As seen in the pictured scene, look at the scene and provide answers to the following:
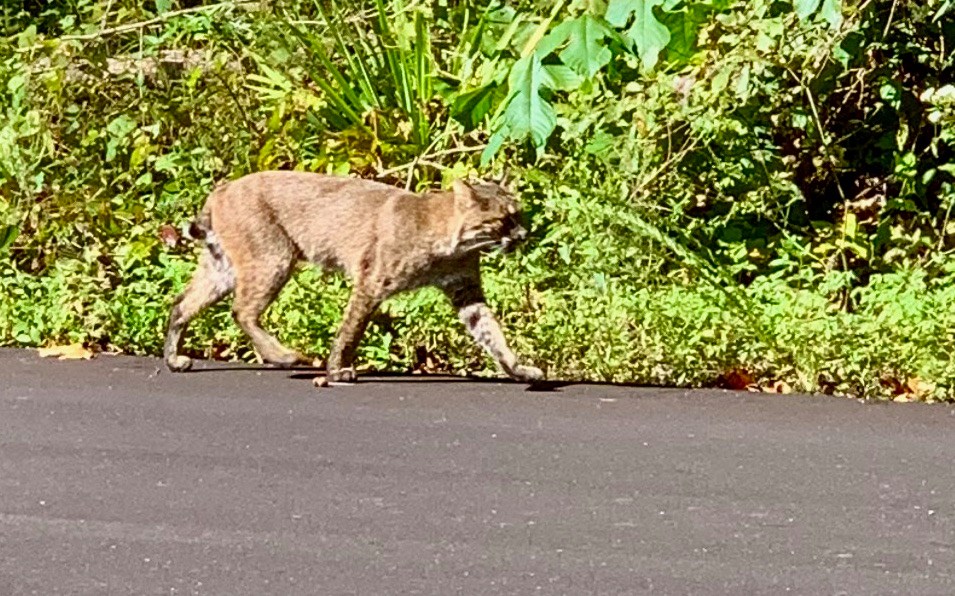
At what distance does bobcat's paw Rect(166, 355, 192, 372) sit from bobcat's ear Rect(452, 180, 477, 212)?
4.85ft

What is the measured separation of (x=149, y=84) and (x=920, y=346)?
18.0 ft

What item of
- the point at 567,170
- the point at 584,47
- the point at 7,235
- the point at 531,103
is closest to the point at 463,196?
the point at 567,170

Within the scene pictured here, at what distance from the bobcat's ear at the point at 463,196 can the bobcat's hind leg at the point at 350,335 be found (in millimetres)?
560

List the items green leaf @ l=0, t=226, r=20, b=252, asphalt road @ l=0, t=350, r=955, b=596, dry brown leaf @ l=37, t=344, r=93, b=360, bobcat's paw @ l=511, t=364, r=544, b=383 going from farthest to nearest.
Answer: green leaf @ l=0, t=226, r=20, b=252
dry brown leaf @ l=37, t=344, r=93, b=360
bobcat's paw @ l=511, t=364, r=544, b=383
asphalt road @ l=0, t=350, r=955, b=596

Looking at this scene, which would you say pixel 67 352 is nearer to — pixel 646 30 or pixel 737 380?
pixel 737 380

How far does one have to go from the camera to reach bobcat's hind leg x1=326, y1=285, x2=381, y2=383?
8.99 meters

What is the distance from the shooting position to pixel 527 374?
888cm

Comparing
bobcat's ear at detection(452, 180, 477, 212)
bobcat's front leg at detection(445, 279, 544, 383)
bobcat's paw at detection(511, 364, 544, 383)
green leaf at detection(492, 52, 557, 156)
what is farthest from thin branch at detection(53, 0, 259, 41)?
green leaf at detection(492, 52, 557, 156)

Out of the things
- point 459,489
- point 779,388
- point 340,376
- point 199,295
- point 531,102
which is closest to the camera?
point 459,489

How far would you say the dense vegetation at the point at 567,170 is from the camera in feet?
29.5

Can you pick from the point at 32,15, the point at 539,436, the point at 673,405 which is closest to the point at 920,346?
the point at 673,405

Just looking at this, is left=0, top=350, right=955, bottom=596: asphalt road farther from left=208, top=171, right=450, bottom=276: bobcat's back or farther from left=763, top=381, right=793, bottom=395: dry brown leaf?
left=208, top=171, right=450, bottom=276: bobcat's back

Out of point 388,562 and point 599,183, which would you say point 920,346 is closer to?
point 599,183

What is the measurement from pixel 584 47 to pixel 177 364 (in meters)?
3.18
